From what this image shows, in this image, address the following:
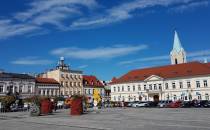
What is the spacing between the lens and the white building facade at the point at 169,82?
241ft

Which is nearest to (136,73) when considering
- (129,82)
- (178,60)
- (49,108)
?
(129,82)

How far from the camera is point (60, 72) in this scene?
288 feet

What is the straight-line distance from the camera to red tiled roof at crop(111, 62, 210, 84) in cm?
7475

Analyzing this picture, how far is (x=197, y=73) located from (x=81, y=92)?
117ft

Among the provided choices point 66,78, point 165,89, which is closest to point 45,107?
point 165,89

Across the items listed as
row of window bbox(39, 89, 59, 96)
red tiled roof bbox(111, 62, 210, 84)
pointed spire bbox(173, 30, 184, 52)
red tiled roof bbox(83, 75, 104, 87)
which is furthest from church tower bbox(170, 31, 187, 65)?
row of window bbox(39, 89, 59, 96)

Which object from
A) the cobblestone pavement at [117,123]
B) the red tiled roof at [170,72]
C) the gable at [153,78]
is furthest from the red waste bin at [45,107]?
the gable at [153,78]

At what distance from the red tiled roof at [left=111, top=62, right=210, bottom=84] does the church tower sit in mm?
11060

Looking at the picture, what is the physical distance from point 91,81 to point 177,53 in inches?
1100

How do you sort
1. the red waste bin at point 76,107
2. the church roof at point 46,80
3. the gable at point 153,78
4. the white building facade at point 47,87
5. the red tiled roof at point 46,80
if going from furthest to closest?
1. the red tiled roof at point 46,80
2. the church roof at point 46,80
3. the white building facade at point 47,87
4. the gable at point 153,78
5. the red waste bin at point 76,107

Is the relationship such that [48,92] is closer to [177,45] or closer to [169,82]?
[169,82]

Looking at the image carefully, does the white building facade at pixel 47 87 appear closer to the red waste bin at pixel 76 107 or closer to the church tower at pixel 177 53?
the church tower at pixel 177 53

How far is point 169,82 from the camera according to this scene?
79125 mm

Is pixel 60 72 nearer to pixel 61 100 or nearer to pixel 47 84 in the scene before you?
pixel 47 84
